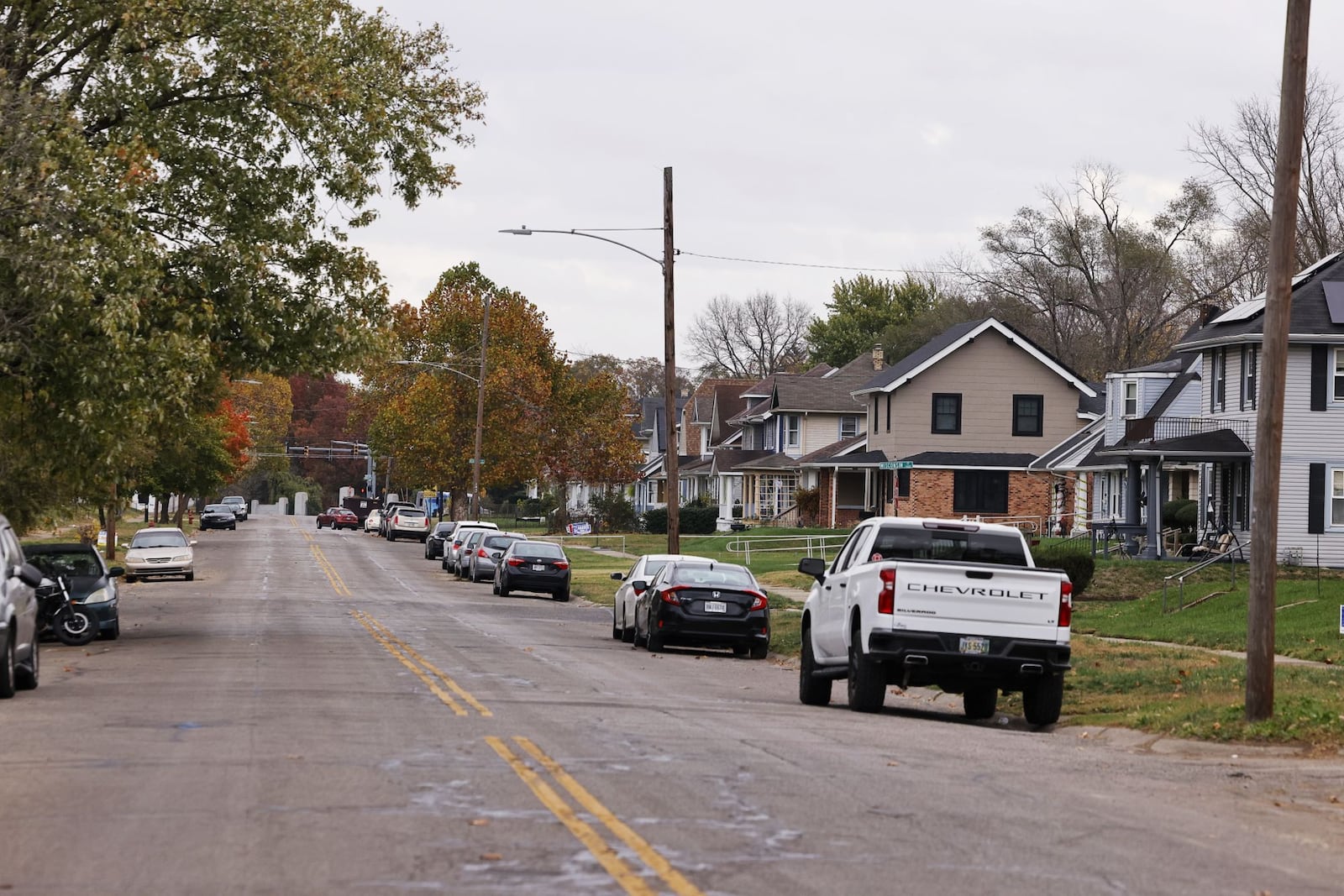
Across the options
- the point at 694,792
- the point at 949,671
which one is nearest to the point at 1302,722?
the point at 949,671

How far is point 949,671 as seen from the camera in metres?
16.7

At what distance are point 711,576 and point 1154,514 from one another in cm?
2143

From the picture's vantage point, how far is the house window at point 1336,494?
41.9m

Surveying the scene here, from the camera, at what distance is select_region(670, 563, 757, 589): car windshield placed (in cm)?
2631

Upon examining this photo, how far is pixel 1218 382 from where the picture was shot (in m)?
44.8

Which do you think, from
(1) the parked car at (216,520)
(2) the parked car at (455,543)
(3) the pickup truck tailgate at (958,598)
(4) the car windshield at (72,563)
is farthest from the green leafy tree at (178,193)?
(1) the parked car at (216,520)

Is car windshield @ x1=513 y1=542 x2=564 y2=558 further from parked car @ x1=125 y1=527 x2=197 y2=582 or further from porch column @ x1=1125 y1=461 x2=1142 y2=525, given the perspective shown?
porch column @ x1=1125 y1=461 x2=1142 y2=525

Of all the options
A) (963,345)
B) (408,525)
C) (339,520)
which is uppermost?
(963,345)

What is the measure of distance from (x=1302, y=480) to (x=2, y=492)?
30371mm

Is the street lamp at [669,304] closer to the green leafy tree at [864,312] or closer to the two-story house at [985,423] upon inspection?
the two-story house at [985,423]

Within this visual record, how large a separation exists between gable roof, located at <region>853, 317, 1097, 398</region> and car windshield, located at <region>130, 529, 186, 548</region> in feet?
87.9

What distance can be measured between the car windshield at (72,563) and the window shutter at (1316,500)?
2825cm

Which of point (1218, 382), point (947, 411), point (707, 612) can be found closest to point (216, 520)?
point (947, 411)

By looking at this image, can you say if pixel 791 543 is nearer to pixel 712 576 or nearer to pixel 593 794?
pixel 712 576
